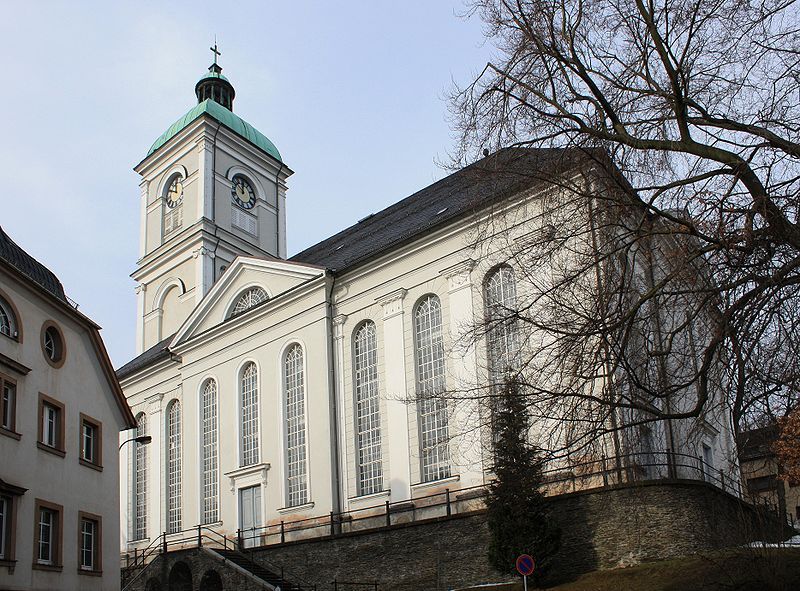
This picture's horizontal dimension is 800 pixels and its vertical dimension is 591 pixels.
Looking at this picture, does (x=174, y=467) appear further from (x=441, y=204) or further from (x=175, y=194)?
(x=175, y=194)

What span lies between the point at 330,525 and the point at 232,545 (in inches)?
219

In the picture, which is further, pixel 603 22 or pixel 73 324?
pixel 73 324

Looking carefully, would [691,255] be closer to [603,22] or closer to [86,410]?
[603,22]

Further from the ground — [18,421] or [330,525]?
[18,421]

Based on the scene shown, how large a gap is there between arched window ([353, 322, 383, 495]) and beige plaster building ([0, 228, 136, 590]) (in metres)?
8.53

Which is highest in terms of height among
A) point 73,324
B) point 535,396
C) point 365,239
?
point 365,239

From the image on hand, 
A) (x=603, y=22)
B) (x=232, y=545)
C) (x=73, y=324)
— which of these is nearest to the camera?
(x=603, y=22)

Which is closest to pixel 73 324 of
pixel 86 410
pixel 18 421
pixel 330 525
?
pixel 86 410

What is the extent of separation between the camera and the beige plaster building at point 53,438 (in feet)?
64.5

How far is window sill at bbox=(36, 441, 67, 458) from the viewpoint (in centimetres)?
2071

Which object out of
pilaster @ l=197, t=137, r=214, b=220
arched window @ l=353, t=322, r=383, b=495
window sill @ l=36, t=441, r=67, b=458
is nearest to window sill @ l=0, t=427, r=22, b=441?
window sill @ l=36, t=441, r=67, b=458

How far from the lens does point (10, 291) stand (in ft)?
67.4

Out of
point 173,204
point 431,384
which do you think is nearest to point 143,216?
point 173,204

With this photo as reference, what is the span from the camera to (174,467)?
39.1 m
